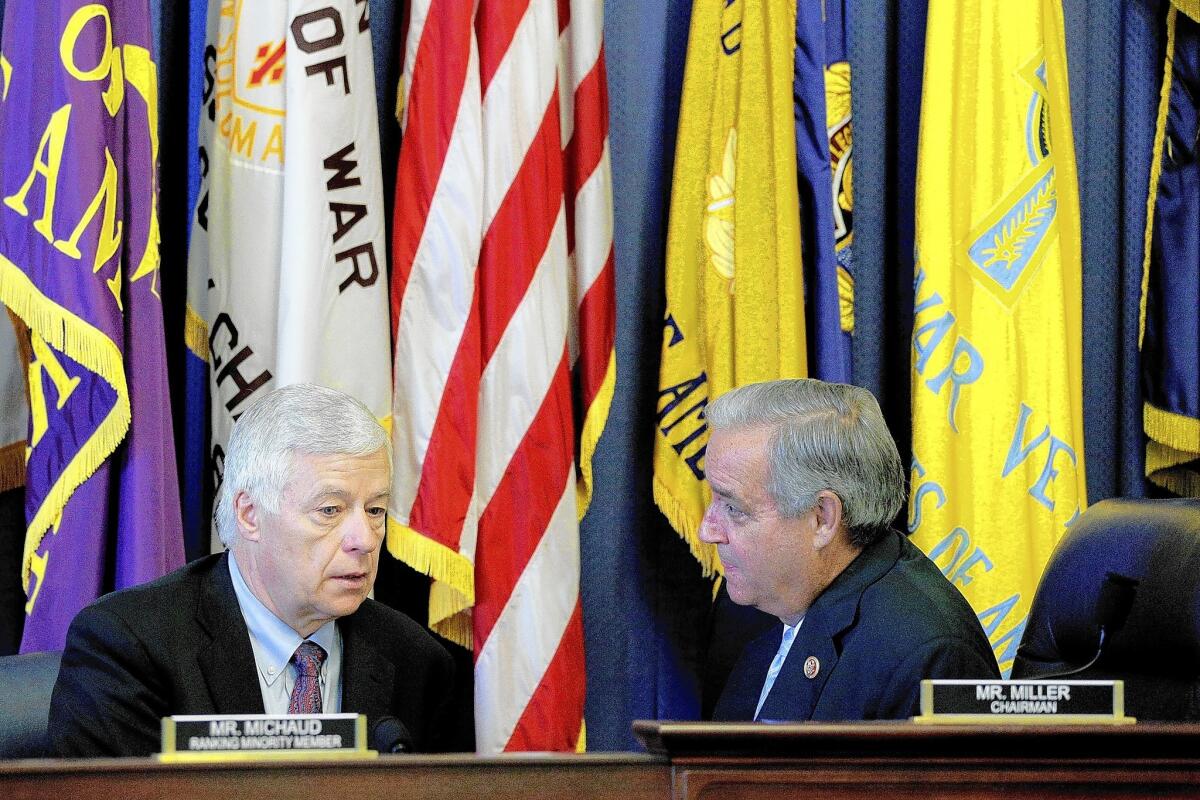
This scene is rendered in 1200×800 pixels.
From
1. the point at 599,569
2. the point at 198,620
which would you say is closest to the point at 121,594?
the point at 198,620

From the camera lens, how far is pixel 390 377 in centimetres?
372

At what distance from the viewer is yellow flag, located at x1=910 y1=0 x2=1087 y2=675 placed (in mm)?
3846

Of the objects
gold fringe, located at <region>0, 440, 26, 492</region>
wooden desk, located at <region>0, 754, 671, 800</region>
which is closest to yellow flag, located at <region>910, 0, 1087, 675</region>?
gold fringe, located at <region>0, 440, 26, 492</region>

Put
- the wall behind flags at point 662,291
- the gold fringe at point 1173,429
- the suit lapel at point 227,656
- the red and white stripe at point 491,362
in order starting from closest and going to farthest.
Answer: the suit lapel at point 227,656, the red and white stripe at point 491,362, the gold fringe at point 1173,429, the wall behind flags at point 662,291

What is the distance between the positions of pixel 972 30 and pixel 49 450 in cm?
254

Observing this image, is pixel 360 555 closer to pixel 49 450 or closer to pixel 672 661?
pixel 49 450

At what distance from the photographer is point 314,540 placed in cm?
244

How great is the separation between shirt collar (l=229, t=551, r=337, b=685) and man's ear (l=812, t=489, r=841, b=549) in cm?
89

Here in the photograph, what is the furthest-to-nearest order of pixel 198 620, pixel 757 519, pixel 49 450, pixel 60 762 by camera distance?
1. pixel 49 450
2. pixel 757 519
3. pixel 198 620
4. pixel 60 762

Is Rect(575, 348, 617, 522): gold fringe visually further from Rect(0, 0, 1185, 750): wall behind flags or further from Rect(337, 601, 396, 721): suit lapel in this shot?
Rect(337, 601, 396, 721): suit lapel

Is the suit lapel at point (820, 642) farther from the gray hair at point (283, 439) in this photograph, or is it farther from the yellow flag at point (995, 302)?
the yellow flag at point (995, 302)

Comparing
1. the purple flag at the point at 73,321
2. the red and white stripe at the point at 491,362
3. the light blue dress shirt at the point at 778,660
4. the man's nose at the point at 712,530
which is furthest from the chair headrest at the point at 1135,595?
the purple flag at the point at 73,321

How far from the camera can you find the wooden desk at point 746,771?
1366 mm

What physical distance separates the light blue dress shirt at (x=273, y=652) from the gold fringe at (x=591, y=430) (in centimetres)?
144
